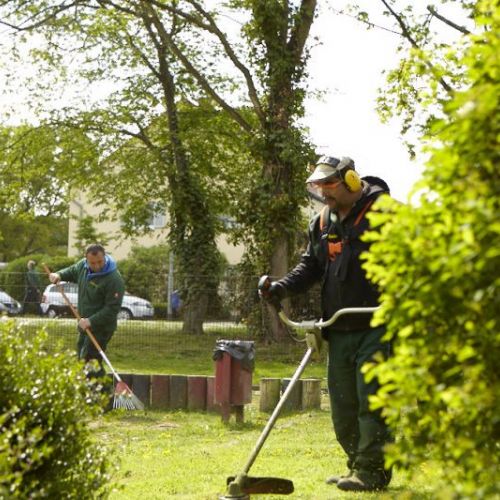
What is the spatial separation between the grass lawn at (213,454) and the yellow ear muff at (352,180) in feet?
6.12

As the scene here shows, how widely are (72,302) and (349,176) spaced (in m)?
14.8

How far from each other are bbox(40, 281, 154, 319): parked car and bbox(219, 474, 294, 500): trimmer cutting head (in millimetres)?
12266

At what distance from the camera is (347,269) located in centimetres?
700

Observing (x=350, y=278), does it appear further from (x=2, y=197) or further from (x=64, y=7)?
(x=2, y=197)

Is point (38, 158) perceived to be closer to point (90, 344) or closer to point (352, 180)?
point (90, 344)

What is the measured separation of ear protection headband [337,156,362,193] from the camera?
7.02m

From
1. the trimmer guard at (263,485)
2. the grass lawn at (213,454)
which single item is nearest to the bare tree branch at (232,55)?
the grass lawn at (213,454)

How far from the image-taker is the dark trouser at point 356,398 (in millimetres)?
6801

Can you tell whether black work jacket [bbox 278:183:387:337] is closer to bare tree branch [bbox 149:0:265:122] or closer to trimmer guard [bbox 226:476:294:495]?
trimmer guard [bbox 226:476:294:495]

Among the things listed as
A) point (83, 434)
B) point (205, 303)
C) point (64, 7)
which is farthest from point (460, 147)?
point (64, 7)

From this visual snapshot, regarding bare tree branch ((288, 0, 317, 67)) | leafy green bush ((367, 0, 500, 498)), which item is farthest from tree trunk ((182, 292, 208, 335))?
leafy green bush ((367, 0, 500, 498))

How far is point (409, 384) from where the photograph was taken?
3129 mm

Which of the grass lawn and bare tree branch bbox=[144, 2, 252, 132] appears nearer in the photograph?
the grass lawn

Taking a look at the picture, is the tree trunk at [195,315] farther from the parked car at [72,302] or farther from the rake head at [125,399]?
the rake head at [125,399]
